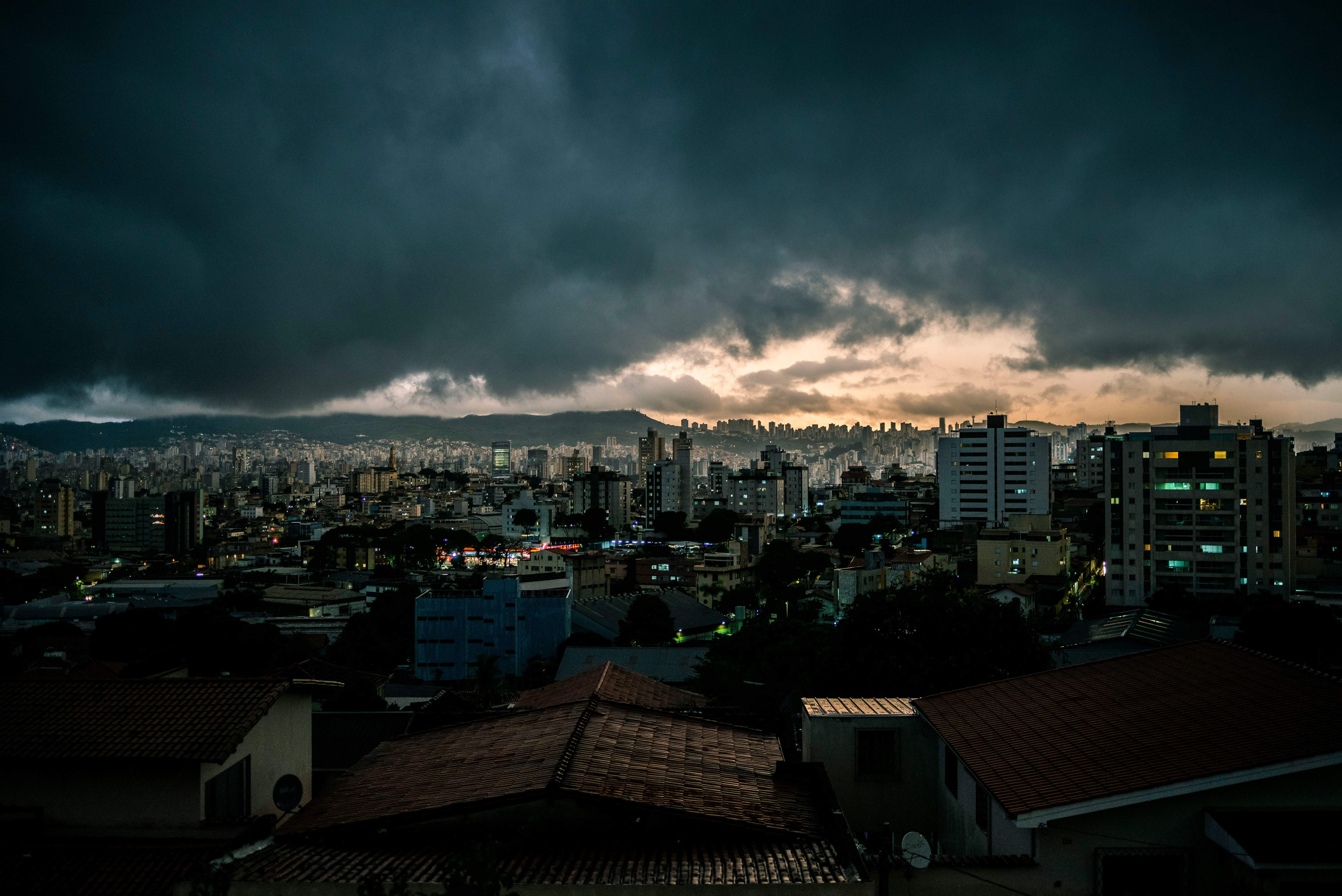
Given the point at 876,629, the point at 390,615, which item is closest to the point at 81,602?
the point at 390,615

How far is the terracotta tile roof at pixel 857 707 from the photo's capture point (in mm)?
7090

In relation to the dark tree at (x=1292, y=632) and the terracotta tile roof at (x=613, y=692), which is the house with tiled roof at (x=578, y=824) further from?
the dark tree at (x=1292, y=632)

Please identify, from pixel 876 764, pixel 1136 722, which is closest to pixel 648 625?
pixel 876 764

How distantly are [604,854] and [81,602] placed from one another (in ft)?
146

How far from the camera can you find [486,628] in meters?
27.8

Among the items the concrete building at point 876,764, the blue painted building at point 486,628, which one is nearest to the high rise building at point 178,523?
the blue painted building at point 486,628

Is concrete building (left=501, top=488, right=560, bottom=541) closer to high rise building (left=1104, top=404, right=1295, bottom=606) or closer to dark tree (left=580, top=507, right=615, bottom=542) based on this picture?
dark tree (left=580, top=507, right=615, bottom=542)

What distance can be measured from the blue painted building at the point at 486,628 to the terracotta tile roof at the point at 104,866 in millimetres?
22058

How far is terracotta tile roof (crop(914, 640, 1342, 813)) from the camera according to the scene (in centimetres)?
489

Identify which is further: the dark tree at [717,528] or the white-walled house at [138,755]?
the dark tree at [717,528]

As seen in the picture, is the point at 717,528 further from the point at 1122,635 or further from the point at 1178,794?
the point at 1178,794

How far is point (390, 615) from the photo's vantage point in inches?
1378

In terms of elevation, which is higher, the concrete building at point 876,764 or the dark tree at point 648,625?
the concrete building at point 876,764

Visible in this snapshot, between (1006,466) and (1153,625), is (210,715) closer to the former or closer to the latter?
(1153,625)
